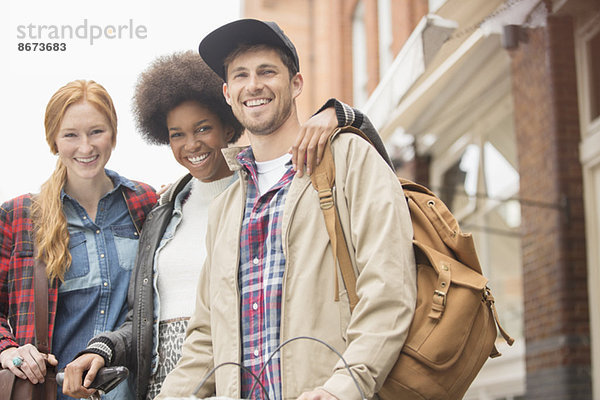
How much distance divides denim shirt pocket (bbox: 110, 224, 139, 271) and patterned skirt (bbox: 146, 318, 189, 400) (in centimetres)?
33

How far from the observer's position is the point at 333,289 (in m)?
2.40

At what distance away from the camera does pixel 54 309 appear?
3.26m

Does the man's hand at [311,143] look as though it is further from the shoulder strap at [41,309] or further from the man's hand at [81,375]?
the shoulder strap at [41,309]

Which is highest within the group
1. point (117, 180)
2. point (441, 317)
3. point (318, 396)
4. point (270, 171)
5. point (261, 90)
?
point (261, 90)

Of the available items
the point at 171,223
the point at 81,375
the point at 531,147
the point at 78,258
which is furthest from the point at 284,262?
the point at 531,147

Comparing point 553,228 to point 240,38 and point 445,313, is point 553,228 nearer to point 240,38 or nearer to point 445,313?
point 240,38

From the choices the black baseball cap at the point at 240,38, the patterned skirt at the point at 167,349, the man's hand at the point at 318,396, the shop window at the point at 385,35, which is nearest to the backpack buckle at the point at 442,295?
the man's hand at the point at 318,396

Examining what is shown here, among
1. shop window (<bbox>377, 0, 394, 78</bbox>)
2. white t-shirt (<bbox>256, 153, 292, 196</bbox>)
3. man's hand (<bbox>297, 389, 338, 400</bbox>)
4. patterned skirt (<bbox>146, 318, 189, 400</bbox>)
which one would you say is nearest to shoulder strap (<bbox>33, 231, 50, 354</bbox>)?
patterned skirt (<bbox>146, 318, 189, 400</bbox>)

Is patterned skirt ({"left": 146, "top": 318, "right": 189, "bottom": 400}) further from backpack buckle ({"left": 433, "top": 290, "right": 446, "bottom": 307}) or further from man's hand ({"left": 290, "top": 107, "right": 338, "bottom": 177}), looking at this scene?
backpack buckle ({"left": 433, "top": 290, "right": 446, "bottom": 307})

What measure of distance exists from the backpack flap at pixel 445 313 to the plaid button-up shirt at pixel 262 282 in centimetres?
43

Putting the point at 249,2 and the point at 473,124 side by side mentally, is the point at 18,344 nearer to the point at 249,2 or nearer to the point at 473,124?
the point at 473,124

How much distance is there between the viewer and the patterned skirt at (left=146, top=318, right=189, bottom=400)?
10.7 feet

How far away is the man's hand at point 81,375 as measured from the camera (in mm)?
2934
